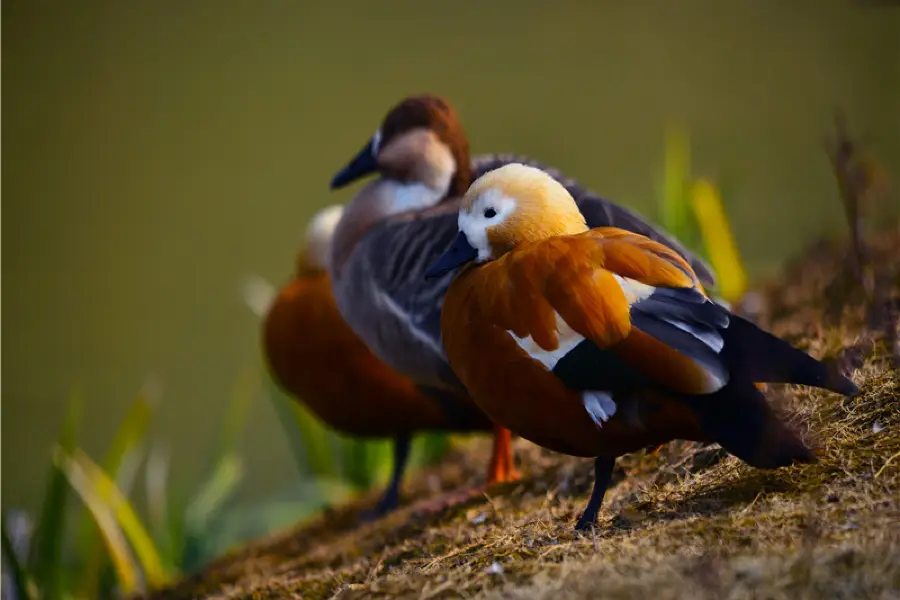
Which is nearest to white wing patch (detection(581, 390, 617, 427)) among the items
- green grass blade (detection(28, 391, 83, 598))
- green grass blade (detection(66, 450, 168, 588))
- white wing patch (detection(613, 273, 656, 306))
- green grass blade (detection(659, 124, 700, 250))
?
white wing patch (detection(613, 273, 656, 306))

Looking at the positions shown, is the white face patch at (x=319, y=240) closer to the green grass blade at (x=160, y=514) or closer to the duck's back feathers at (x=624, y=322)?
the green grass blade at (x=160, y=514)

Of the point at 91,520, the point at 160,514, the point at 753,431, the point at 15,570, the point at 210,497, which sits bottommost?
the point at 160,514

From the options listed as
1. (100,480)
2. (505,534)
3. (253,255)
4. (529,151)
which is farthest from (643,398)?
(253,255)

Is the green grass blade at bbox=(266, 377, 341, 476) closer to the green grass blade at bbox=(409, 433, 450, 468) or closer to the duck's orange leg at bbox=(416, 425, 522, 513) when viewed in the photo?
the green grass blade at bbox=(409, 433, 450, 468)

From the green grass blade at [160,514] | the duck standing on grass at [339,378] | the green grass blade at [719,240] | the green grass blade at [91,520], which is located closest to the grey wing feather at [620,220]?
the duck standing on grass at [339,378]

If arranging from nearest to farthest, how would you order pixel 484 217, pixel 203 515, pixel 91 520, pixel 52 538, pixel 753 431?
pixel 753 431, pixel 484 217, pixel 52 538, pixel 91 520, pixel 203 515

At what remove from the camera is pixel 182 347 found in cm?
661

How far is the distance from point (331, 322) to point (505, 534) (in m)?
1.63

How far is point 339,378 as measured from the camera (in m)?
3.50

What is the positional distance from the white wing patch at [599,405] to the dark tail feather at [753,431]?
0.18m

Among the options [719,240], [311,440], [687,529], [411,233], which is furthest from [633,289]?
[311,440]

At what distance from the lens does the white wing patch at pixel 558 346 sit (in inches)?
70.4

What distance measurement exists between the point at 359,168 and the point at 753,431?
1957 mm

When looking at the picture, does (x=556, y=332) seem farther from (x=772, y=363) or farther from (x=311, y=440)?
(x=311, y=440)
